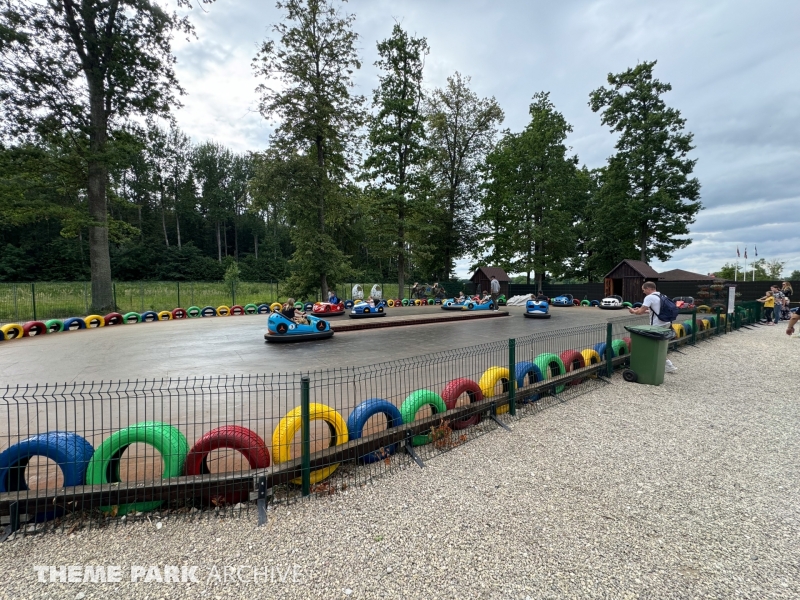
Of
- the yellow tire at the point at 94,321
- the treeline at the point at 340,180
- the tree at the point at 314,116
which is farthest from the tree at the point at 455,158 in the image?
the yellow tire at the point at 94,321

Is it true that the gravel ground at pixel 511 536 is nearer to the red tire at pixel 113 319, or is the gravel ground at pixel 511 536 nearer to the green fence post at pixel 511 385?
the green fence post at pixel 511 385

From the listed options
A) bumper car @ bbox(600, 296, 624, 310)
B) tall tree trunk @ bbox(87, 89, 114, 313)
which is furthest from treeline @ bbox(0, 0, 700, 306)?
bumper car @ bbox(600, 296, 624, 310)

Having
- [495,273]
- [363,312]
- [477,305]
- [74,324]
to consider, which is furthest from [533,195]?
[74,324]

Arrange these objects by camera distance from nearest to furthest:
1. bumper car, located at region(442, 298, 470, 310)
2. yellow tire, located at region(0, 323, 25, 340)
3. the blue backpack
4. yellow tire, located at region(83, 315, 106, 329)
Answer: the blue backpack
yellow tire, located at region(0, 323, 25, 340)
yellow tire, located at region(83, 315, 106, 329)
bumper car, located at region(442, 298, 470, 310)

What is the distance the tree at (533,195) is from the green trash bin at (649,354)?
27.1 meters

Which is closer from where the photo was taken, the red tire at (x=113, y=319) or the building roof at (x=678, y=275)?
the red tire at (x=113, y=319)

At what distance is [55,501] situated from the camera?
2822 millimetres

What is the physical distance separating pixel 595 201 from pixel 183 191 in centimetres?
5852

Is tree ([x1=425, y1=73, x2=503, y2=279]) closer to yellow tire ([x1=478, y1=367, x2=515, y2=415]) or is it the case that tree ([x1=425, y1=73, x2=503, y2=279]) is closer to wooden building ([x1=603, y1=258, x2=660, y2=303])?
wooden building ([x1=603, y1=258, x2=660, y2=303])

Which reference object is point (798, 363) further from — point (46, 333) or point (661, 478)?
point (46, 333)

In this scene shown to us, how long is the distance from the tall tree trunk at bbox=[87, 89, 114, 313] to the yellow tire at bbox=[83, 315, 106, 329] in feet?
9.54

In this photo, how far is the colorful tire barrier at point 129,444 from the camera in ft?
9.86

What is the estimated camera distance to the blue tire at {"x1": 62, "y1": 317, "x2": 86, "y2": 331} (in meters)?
13.5

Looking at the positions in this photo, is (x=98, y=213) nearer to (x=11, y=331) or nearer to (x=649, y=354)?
(x=11, y=331)
